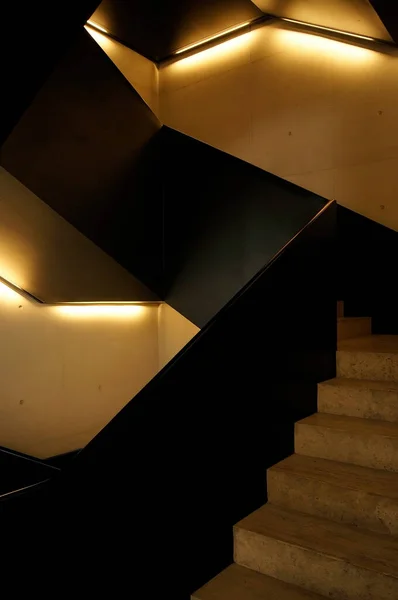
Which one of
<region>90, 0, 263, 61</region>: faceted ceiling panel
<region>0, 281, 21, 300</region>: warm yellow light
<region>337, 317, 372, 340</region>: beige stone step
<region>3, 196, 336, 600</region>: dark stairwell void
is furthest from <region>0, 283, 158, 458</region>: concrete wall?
<region>90, 0, 263, 61</region>: faceted ceiling panel

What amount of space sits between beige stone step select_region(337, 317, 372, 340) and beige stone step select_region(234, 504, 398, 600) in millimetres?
1522

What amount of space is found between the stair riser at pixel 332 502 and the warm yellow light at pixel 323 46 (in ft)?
13.3

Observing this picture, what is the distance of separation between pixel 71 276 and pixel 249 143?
2.57 m

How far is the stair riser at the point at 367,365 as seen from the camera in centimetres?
262

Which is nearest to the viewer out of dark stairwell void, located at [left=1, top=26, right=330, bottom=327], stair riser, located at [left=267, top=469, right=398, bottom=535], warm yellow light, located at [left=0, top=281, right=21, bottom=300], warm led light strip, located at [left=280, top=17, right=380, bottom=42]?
stair riser, located at [left=267, top=469, right=398, bottom=535]

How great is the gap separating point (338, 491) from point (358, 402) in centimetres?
60

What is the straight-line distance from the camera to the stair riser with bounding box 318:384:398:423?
95.1 inches

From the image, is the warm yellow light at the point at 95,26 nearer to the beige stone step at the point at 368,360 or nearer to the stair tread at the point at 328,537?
the beige stone step at the point at 368,360

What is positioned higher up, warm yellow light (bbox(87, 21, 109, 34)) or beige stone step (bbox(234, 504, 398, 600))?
warm yellow light (bbox(87, 21, 109, 34))

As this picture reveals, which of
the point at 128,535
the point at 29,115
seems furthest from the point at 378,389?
the point at 29,115

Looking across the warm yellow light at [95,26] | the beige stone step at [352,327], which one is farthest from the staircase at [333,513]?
the warm yellow light at [95,26]

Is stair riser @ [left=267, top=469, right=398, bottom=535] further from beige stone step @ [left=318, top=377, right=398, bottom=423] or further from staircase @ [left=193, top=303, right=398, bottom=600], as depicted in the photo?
beige stone step @ [left=318, top=377, right=398, bottom=423]

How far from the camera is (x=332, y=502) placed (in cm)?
205

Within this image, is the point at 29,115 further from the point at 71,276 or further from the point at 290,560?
the point at 290,560
